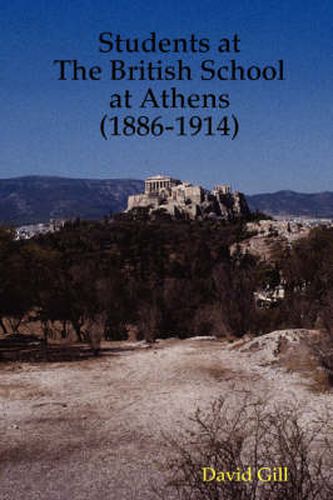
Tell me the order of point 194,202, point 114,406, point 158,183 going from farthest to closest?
point 158,183, point 194,202, point 114,406

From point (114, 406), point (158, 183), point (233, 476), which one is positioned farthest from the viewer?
point (158, 183)

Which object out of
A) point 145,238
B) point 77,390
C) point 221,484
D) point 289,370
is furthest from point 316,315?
point 145,238

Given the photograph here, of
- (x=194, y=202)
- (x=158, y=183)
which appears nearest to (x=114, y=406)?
(x=194, y=202)

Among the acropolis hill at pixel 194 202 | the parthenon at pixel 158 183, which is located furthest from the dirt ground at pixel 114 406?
the parthenon at pixel 158 183

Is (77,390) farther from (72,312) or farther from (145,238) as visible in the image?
(145,238)

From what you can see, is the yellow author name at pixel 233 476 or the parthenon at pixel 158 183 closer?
the yellow author name at pixel 233 476

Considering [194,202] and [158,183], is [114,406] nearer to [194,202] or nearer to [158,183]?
[194,202]

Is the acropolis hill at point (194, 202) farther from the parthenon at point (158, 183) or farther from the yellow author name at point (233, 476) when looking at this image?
the yellow author name at point (233, 476)
